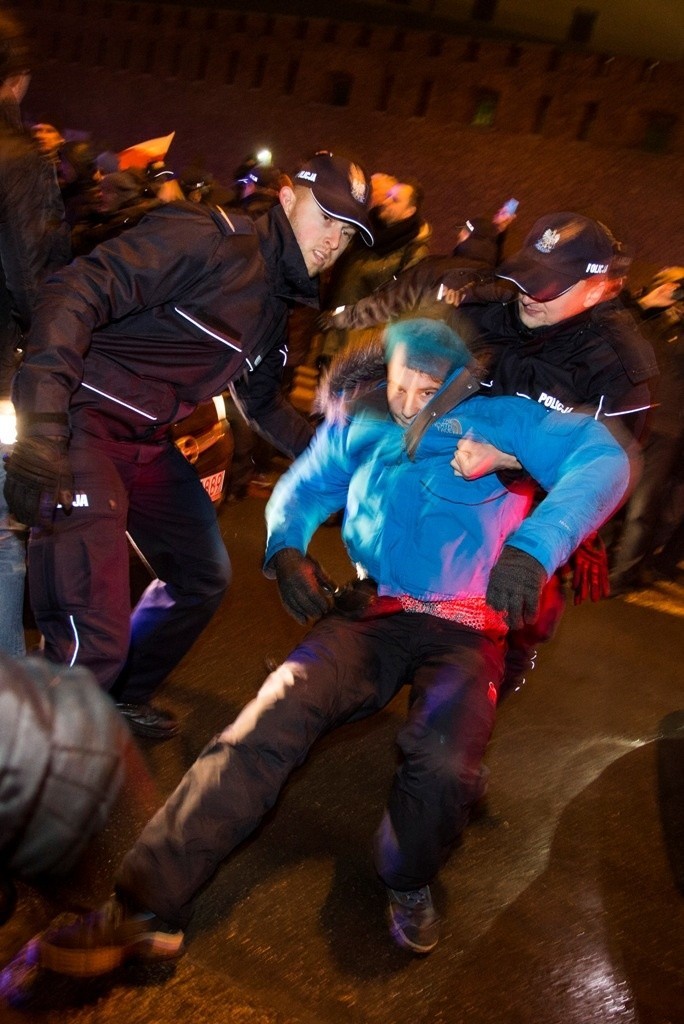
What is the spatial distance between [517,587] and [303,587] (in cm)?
73

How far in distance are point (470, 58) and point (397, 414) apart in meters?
26.2

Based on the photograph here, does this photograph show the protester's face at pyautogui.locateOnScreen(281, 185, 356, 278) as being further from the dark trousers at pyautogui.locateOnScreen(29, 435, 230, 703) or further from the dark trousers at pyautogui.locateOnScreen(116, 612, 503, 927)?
the dark trousers at pyautogui.locateOnScreen(116, 612, 503, 927)

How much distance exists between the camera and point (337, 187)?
2.88 m

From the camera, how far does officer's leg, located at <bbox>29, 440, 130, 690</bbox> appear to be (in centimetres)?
272

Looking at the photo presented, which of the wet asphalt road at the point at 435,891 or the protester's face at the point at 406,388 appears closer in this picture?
the wet asphalt road at the point at 435,891

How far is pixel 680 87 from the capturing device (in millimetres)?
22938

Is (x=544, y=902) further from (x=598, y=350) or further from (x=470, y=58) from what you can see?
(x=470, y=58)

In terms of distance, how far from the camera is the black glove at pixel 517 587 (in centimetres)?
233

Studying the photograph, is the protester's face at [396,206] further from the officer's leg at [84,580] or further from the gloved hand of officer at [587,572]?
the officer's leg at [84,580]

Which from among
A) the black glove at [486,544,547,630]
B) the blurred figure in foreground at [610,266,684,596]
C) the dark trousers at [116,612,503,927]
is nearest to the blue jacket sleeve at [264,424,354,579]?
the dark trousers at [116,612,503,927]

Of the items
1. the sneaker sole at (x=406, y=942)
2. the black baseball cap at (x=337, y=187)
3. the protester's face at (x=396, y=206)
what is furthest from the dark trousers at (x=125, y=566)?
the protester's face at (x=396, y=206)

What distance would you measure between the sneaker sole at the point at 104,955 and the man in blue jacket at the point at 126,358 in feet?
2.54

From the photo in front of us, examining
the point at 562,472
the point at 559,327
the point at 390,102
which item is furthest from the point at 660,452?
the point at 390,102

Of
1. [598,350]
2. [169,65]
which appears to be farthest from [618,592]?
[169,65]
